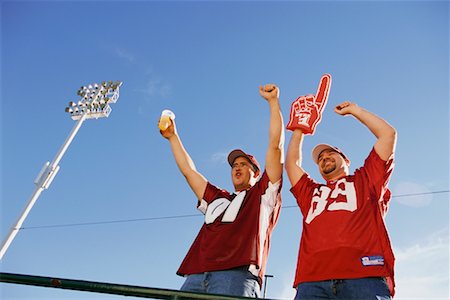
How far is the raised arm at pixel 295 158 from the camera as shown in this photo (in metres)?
3.28

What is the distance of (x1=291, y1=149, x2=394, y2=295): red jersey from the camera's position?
246 centimetres

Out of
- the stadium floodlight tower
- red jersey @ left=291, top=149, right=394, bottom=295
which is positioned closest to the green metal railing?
red jersey @ left=291, top=149, right=394, bottom=295

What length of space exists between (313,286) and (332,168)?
104 cm

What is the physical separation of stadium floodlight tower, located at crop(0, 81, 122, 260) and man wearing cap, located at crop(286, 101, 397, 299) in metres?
10.2

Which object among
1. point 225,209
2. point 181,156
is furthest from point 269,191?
point 181,156

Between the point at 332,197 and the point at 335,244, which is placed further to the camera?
the point at 332,197

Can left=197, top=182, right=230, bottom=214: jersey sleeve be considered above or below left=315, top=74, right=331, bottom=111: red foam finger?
below

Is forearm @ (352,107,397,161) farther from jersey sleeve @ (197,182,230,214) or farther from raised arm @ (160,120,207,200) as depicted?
raised arm @ (160,120,207,200)

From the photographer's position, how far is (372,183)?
286cm

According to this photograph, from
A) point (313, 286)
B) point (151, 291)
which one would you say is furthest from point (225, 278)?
point (151, 291)

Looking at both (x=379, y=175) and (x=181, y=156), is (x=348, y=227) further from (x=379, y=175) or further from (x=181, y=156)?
(x=181, y=156)

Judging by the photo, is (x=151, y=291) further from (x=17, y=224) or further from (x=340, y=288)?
(x=17, y=224)

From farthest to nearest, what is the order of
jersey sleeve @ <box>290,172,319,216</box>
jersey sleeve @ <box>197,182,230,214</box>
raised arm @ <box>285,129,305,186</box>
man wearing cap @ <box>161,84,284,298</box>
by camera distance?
jersey sleeve @ <box>197,182,230,214</box> < raised arm @ <box>285,129,305,186</box> < jersey sleeve @ <box>290,172,319,216</box> < man wearing cap @ <box>161,84,284,298</box>

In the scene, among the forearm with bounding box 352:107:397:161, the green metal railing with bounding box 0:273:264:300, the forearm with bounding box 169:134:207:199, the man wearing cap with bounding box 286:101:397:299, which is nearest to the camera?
the green metal railing with bounding box 0:273:264:300
